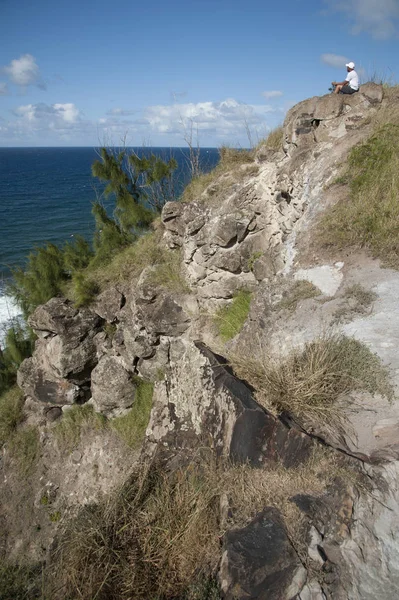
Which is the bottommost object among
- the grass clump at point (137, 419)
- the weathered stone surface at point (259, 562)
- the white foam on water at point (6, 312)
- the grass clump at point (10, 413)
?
the grass clump at point (10, 413)

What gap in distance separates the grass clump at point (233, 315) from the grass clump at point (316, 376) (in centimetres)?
359

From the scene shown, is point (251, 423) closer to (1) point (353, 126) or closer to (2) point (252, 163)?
(1) point (353, 126)

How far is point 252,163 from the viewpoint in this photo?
38.9 feet

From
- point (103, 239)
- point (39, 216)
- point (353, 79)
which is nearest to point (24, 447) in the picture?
point (103, 239)

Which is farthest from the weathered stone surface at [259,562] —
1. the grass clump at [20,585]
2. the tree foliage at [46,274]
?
the tree foliage at [46,274]

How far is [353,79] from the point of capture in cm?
980

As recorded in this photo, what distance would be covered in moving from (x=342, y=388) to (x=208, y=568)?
260cm

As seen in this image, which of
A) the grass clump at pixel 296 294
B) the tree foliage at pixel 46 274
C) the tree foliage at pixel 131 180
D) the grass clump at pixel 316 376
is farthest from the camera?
the tree foliage at pixel 131 180

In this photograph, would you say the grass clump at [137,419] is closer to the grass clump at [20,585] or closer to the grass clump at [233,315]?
the grass clump at [233,315]

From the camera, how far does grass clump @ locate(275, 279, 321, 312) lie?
6641 mm

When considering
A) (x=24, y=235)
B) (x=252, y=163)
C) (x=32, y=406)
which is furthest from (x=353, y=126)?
(x=24, y=235)

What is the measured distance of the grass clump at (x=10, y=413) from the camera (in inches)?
507

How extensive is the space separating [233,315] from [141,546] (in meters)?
6.23

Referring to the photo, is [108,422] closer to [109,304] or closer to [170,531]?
[109,304]
